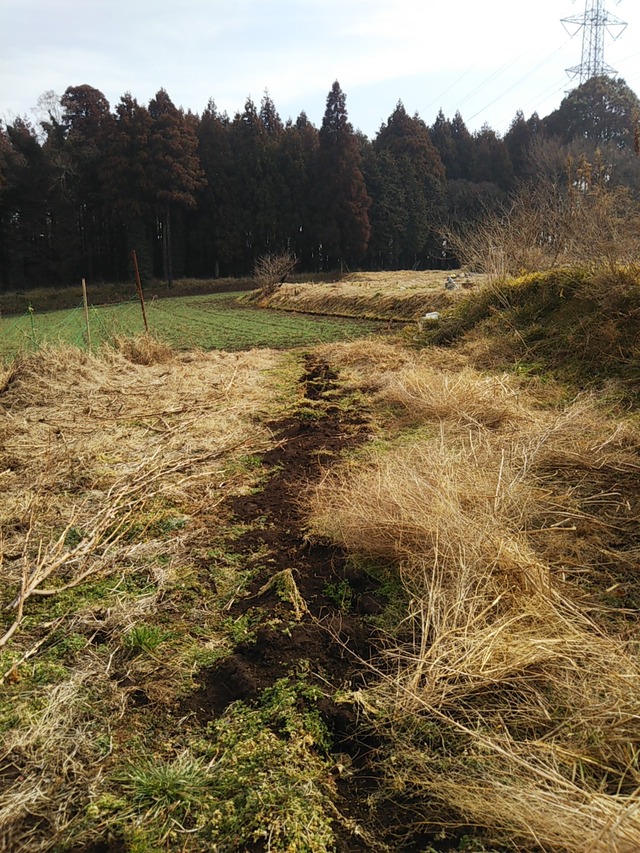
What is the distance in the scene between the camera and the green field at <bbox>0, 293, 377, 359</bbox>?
36.8ft

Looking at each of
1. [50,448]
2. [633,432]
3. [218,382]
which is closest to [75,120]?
[218,382]

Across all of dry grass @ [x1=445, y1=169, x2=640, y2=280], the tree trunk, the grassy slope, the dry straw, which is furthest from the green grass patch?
the tree trunk

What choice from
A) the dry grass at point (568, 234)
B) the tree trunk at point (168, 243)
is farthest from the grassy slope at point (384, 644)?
the tree trunk at point (168, 243)

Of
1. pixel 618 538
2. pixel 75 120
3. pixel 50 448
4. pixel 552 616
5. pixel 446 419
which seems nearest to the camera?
pixel 552 616

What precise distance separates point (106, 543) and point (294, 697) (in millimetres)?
1848

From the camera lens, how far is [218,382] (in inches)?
325

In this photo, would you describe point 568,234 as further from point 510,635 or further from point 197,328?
point 197,328

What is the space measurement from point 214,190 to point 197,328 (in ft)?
77.8

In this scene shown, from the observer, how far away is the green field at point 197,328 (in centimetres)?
1122

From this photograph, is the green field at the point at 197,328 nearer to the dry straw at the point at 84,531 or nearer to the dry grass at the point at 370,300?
the dry grass at the point at 370,300

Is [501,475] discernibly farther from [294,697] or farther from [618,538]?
[294,697]

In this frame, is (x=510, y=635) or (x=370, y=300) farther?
(x=370, y=300)

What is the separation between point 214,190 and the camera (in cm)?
3694

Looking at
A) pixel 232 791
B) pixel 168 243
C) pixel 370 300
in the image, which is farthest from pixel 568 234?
pixel 168 243
